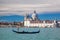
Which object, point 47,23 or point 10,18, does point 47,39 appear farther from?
point 10,18

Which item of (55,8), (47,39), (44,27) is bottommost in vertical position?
(47,39)

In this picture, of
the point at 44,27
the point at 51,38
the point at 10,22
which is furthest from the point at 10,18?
the point at 51,38

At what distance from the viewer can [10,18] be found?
3857 millimetres

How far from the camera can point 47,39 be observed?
4.72 m

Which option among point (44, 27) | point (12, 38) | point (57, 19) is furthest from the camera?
point (12, 38)

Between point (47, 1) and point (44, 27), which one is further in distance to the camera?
point (44, 27)

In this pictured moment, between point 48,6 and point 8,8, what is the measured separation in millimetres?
781

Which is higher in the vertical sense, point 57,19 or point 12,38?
point 57,19

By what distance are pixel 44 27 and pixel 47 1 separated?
0.58m

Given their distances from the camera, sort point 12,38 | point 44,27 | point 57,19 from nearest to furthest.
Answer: point 57,19 < point 44,27 < point 12,38

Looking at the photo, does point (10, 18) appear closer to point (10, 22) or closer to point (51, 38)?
point (10, 22)

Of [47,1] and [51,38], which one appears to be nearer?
[47,1]

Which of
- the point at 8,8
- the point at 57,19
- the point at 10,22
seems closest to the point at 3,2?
the point at 8,8

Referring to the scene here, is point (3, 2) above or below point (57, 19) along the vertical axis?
above
